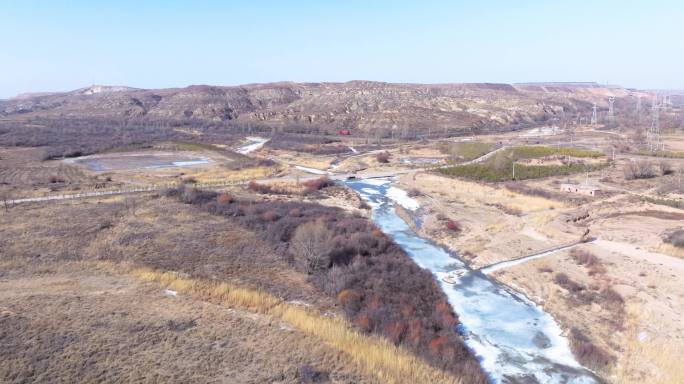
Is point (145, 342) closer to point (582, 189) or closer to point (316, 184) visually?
point (316, 184)

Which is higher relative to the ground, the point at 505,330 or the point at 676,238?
the point at 676,238

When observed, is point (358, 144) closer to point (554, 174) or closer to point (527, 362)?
point (554, 174)

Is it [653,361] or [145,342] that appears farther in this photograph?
[653,361]

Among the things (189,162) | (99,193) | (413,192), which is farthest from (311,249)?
(189,162)

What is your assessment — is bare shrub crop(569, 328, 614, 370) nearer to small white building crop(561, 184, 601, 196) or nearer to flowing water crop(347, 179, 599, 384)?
flowing water crop(347, 179, 599, 384)

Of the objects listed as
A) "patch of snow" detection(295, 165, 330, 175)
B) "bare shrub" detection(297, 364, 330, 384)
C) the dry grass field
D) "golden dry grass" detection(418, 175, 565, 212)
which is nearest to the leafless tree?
the dry grass field

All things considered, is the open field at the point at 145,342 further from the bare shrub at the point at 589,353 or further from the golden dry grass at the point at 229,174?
the golden dry grass at the point at 229,174

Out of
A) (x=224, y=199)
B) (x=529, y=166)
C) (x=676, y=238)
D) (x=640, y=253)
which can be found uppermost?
(x=224, y=199)

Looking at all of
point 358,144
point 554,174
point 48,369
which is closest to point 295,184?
point 554,174
